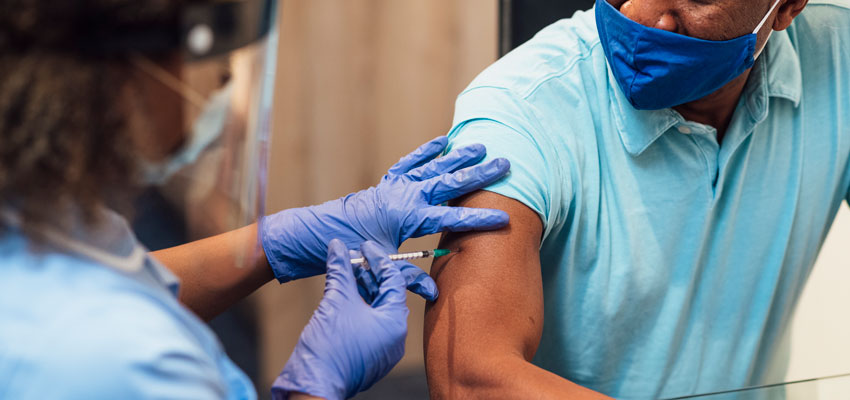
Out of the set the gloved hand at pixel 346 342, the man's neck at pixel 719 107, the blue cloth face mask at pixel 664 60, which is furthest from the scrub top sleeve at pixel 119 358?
the man's neck at pixel 719 107

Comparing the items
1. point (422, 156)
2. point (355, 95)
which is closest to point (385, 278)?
point (422, 156)

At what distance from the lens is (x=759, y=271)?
143 cm

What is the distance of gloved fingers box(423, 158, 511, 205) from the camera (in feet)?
3.91

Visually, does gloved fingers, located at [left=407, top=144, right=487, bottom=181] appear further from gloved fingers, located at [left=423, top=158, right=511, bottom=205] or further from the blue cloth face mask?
the blue cloth face mask

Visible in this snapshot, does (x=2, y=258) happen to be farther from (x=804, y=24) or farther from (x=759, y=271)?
(x=804, y=24)

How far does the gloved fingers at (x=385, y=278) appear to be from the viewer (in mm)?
1115

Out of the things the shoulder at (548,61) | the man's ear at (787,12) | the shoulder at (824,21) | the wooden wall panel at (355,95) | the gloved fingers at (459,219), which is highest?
the man's ear at (787,12)

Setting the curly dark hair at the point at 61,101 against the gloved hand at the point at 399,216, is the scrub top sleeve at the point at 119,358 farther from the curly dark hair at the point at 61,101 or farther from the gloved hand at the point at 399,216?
the gloved hand at the point at 399,216

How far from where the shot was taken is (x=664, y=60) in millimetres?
1229

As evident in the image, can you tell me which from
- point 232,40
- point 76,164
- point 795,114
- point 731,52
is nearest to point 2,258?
point 76,164

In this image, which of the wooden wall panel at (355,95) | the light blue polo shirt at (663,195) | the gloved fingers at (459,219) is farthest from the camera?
the wooden wall panel at (355,95)

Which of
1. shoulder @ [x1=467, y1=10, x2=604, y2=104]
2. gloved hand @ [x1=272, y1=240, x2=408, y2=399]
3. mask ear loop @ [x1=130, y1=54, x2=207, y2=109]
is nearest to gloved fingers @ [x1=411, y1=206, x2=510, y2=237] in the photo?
gloved hand @ [x1=272, y1=240, x2=408, y2=399]

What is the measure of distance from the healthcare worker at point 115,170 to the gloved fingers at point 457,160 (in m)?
0.45

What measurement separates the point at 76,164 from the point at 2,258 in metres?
0.12
